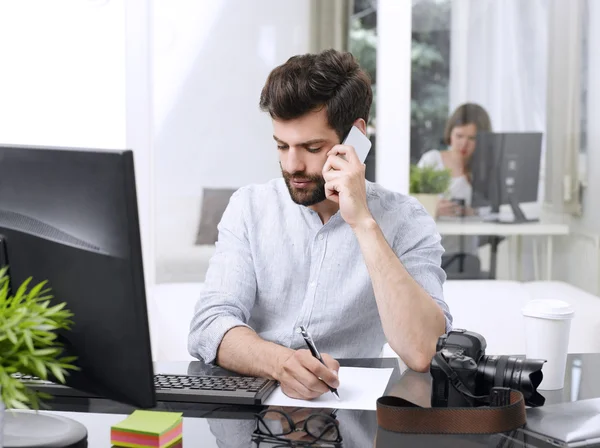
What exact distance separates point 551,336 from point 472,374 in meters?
0.33

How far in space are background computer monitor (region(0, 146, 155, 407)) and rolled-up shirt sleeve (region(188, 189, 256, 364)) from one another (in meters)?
0.72

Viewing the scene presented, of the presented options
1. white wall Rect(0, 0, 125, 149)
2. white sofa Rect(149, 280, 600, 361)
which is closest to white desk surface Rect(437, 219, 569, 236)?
white sofa Rect(149, 280, 600, 361)

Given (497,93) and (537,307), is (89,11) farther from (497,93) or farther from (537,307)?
(537,307)

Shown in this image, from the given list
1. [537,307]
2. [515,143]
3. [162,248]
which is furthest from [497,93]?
[537,307]

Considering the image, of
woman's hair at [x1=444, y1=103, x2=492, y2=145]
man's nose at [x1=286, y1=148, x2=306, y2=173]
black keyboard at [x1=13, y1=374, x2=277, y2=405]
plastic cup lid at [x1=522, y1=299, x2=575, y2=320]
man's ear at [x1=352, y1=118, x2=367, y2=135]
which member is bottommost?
black keyboard at [x1=13, y1=374, x2=277, y2=405]

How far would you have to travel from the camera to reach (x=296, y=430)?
1.33 metres

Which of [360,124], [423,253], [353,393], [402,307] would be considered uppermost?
[360,124]

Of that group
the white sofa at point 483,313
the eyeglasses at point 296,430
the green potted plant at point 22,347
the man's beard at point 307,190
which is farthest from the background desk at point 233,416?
the white sofa at point 483,313

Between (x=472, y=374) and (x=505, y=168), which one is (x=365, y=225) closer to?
(x=472, y=374)

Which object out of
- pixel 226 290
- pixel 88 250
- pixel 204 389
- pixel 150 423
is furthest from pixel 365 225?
pixel 88 250

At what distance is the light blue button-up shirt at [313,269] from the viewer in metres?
2.10

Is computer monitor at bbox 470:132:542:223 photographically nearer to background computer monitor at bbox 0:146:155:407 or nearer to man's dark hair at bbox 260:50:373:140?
man's dark hair at bbox 260:50:373:140

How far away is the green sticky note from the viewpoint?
1236 millimetres

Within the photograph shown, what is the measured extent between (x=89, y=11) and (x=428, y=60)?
1.55 meters
